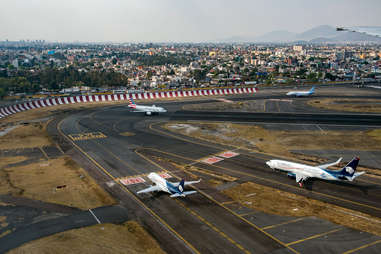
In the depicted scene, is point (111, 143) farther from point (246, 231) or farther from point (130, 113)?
point (246, 231)

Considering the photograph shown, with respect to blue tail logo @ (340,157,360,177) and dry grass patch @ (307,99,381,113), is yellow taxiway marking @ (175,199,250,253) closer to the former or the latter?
blue tail logo @ (340,157,360,177)

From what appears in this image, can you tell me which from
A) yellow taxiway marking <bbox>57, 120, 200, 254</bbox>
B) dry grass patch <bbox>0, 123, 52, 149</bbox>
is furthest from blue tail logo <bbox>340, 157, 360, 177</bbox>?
dry grass patch <bbox>0, 123, 52, 149</bbox>

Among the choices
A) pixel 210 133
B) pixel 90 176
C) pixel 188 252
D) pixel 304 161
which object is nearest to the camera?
pixel 188 252

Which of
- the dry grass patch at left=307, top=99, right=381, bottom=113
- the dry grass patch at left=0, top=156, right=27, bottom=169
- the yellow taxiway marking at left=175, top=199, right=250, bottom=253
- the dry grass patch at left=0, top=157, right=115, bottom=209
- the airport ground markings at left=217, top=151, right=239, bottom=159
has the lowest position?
the dry grass patch at left=307, top=99, right=381, bottom=113

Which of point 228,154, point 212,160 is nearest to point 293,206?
point 212,160

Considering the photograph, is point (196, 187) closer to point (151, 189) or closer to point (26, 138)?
point (151, 189)

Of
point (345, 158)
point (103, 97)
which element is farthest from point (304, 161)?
point (103, 97)

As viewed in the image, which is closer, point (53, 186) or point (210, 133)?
point (53, 186)
